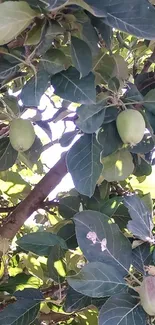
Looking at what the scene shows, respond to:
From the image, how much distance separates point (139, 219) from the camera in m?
0.96

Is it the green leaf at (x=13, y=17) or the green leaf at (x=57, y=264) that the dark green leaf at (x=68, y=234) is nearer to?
the green leaf at (x=57, y=264)

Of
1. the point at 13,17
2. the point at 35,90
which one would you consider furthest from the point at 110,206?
the point at 13,17

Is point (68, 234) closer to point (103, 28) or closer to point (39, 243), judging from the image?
point (39, 243)

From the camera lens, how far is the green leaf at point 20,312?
98cm

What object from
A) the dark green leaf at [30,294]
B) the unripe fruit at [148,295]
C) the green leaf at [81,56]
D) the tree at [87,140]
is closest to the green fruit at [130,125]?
the tree at [87,140]

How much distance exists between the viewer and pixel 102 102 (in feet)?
2.91

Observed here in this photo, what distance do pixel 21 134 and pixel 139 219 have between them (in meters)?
0.25

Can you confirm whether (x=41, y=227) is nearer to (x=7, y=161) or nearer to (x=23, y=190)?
(x=23, y=190)

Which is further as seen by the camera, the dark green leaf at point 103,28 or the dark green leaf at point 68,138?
the dark green leaf at point 68,138

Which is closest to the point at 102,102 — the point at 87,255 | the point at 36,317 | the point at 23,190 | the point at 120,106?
the point at 120,106

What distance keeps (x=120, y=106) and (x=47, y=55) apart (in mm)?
166

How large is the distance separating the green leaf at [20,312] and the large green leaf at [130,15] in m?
0.53

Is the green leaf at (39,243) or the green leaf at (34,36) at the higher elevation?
the green leaf at (34,36)

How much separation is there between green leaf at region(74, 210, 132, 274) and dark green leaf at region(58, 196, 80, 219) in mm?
233
